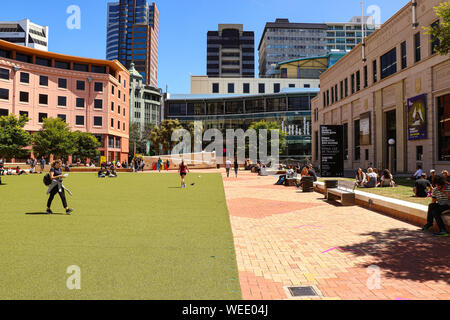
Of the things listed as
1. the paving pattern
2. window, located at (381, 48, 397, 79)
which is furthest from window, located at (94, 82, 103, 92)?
the paving pattern

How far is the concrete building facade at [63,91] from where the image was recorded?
49.6 m

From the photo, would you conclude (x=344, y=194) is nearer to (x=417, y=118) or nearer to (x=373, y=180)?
(x=373, y=180)

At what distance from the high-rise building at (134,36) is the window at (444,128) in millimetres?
153760

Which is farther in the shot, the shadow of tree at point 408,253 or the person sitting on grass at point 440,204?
the person sitting on grass at point 440,204

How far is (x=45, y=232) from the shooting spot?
22.9 feet

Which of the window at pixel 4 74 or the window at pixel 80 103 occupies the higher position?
the window at pixel 4 74

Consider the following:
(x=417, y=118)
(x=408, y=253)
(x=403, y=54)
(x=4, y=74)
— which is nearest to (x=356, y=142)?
(x=403, y=54)

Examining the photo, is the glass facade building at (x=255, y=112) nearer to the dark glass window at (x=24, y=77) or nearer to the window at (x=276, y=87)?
the window at (x=276, y=87)

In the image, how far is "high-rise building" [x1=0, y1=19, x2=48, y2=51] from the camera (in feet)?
→ 364

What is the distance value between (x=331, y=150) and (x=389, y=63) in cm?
1361

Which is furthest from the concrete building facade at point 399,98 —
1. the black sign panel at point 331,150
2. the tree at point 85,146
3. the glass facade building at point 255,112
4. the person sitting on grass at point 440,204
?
the tree at point 85,146

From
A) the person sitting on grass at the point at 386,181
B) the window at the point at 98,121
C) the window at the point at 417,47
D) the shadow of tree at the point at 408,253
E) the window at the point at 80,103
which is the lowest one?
the shadow of tree at the point at 408,253
